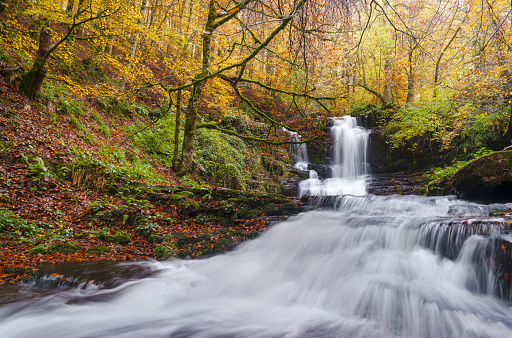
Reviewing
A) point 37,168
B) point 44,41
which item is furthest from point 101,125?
point 37,168

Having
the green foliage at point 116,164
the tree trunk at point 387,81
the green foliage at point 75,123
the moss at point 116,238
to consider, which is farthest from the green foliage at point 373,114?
the green foliage at point 75,123

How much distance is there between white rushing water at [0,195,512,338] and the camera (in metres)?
2.90

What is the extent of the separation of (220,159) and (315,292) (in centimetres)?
897

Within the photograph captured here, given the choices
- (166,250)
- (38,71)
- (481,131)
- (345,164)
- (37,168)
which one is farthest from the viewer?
(345,164)

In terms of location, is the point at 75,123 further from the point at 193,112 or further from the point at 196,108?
the point at 196,108

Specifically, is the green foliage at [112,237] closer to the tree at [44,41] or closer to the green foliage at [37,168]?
the green foliage at [37,168]

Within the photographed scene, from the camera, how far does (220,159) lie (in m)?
12.3

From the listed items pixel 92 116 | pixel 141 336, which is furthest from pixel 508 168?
pixel 92 116

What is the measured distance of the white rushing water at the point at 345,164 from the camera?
13547 mm

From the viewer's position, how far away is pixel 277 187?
45.3ft

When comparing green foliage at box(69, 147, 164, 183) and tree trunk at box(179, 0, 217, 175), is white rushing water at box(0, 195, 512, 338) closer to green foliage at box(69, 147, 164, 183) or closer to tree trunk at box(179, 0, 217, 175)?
green foliage at box(69, 147, 164, 183)

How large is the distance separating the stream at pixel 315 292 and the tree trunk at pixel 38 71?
7050 millimetres

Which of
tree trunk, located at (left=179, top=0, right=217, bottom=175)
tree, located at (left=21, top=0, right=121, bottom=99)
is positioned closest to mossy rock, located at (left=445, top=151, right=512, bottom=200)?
tree trunk, located at (left=179, top=0, right=217, bottom=175)

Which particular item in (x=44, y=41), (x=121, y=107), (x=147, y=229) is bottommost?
(x=147, y=229)
